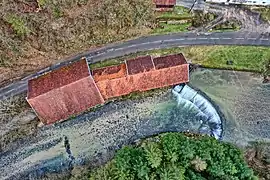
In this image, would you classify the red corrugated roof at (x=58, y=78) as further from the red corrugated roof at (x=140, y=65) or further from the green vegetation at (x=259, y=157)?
the green vegetation at (x=259, y=157)

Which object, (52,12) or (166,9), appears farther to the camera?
(166,9)

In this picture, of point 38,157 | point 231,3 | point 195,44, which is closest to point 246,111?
point 195,44

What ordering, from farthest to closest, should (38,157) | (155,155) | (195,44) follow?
1. (195,44)
2. (38,157)
3. (155,155)

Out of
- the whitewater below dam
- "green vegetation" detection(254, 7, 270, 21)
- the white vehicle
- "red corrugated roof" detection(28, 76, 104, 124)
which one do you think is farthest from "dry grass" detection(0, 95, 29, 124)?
"green vegetation" detection(254, 7, 270, 21)

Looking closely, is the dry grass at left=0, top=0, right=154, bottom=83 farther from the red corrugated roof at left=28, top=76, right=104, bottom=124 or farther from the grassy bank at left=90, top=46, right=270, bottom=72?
the red corrugated roof at left=28, top=76, right=104, bottom=124

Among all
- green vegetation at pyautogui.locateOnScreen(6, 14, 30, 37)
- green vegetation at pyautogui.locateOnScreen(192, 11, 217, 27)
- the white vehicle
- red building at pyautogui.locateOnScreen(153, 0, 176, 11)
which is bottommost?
green vegetation at pyautogui.locateOnScreen(192, 11, 217, 27)

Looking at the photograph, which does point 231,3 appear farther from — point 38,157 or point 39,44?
point 38,157

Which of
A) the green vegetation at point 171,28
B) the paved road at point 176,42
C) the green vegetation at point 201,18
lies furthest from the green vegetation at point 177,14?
the paved road at point 176,42
